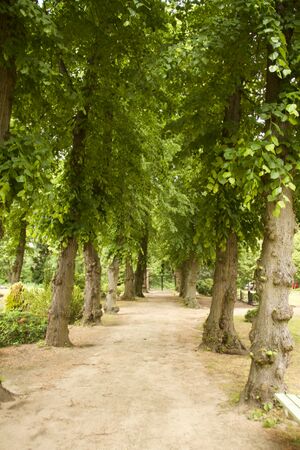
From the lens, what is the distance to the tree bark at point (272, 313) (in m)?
5.50

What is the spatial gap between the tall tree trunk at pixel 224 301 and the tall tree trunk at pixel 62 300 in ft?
11.6

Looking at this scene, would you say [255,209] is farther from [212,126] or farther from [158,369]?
[158,369]

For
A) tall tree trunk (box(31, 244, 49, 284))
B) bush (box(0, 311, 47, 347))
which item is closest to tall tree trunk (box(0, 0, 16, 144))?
bush (box(0, 311, 47, 347))

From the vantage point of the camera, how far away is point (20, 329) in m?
10.9

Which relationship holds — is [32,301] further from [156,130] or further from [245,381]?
[245,381]

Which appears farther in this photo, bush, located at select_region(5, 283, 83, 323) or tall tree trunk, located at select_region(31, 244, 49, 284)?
tall tree trunk, located at select_region(31, 244, 49, 284)

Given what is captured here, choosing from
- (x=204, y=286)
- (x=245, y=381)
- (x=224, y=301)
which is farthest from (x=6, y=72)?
(x=204, y=286)

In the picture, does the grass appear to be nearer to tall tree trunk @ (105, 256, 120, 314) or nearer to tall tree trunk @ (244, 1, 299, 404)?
tall tree trunk @ (244, 1, 299, 404)

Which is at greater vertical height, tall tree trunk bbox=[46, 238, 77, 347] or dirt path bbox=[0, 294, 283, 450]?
tall tree trunk bbox=[46, 238, 77, 347]

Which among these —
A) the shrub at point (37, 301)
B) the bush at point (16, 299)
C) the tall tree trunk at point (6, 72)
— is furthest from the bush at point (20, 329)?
the tall tree trunk at point (6, 72)

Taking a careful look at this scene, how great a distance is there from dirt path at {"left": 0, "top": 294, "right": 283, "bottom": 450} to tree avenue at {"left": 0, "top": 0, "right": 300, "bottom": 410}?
2.58 feet

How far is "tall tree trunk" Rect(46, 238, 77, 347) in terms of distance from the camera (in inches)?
393

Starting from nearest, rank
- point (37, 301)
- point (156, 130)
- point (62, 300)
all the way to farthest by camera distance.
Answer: point (62, 300) → point (156, 130) → point (37, 301)

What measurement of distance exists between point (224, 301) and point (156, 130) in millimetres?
5915
